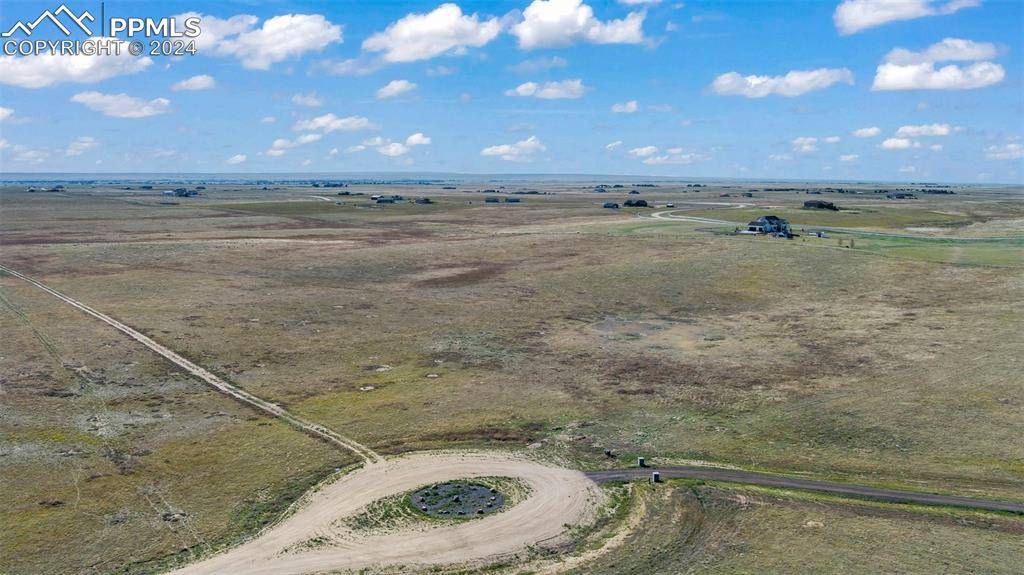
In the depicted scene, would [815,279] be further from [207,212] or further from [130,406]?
[207,212]

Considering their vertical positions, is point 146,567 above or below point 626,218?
below

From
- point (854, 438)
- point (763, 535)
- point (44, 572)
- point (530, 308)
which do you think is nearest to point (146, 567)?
point (44, 572)

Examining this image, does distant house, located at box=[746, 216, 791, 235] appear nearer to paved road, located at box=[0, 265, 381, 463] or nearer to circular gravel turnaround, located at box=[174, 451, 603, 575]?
circular gravel turnaround, located at box=[174, 451, 603, 575]

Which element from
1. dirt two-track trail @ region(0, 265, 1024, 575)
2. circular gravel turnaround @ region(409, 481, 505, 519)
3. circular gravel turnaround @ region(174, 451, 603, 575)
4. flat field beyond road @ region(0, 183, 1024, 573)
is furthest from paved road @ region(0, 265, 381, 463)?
circular gravel turnaround @ region(409, 481, 505, 519)

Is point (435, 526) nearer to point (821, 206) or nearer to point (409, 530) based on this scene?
point (409, 530)

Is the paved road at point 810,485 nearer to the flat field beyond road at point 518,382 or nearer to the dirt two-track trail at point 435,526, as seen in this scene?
the dirt two-track trail at point 435,526

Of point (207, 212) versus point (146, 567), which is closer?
point (146, 567)
